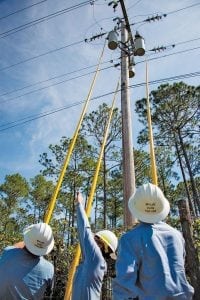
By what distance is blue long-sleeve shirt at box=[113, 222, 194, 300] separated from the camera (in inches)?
74.6

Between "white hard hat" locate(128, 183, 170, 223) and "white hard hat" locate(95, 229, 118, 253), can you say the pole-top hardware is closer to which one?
"white hard hat" locate(95, 229, 118, 253)

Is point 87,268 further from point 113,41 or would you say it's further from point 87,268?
point 113,41

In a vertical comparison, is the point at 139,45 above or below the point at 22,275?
above

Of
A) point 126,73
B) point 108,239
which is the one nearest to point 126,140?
point 126,73

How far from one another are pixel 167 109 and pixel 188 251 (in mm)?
15216

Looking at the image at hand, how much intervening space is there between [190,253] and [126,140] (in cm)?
259

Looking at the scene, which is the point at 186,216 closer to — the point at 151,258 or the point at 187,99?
the point at 151,258

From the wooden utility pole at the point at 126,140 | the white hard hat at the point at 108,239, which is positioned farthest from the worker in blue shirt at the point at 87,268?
the wooden utility pole at the point at 126,140

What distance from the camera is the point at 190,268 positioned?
4.29 m

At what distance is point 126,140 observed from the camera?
6375mm

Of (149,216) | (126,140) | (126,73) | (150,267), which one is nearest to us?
(150,267)

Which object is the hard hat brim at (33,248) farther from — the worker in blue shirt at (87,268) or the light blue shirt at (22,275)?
the worker in blue shirt at (87,268)

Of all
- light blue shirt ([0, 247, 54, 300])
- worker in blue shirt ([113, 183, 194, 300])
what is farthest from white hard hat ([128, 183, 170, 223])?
light blue shirt ([0, 247, 54, 300])

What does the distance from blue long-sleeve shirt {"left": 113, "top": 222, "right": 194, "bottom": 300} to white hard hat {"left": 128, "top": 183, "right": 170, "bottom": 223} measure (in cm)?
8
